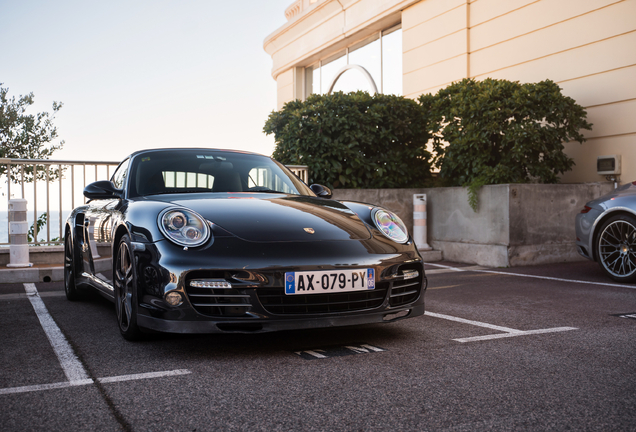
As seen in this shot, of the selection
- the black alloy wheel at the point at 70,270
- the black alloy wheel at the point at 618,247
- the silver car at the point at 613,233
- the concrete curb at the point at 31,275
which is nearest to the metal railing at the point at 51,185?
the concrete curb at the point at 31,275

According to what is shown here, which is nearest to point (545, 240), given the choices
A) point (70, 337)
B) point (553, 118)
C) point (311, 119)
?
point (553, 118)

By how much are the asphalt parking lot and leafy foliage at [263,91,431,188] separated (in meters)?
5.25

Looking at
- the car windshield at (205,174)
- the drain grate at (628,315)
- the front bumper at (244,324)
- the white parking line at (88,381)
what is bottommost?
the drain grate at (628,315)

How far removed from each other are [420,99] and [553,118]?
2354 mm

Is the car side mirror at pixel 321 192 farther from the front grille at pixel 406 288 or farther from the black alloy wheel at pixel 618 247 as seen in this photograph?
the black alloy wheel at pixel 618 247

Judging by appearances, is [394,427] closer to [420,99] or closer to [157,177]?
[157,177]

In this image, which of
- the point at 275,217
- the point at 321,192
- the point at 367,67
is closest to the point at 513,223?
the point at 321,192

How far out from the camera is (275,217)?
3.38m

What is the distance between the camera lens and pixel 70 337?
3623mm

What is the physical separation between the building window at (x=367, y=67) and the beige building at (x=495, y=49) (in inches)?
1.1

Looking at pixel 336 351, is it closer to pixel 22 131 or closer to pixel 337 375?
pixel 337 375

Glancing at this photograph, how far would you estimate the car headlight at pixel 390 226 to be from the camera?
354 cm

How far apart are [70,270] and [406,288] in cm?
325

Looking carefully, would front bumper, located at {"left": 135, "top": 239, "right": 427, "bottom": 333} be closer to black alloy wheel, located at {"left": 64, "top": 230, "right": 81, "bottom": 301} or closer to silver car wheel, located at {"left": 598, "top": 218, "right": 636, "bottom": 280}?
black alloy wheel, located at {"left": 64, "top": 230, "right": 81, "bottom": 301}
